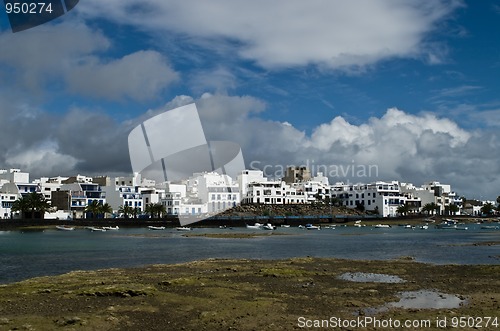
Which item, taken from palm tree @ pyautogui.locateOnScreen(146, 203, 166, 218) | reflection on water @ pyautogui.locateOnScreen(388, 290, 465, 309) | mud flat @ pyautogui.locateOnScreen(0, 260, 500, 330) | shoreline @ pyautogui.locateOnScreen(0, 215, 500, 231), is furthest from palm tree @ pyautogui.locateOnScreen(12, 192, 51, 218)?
reflection on water @ pyautogui.locateOnScreen(388, 290, 465, 309)

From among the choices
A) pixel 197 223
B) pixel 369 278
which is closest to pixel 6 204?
pixel 197 223

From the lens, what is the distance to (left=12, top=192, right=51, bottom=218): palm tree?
15488cm

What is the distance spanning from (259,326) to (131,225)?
497ft

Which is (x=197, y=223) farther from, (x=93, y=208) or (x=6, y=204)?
(x=6, y=204)

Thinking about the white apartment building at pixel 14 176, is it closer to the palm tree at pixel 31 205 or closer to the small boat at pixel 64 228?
the palm tree at pixel 31 205

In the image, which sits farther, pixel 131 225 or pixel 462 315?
pixel 131 225

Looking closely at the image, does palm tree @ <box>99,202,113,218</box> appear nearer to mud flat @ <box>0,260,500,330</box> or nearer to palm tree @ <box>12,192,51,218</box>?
palm tree @ <box>12,192,51,218</box>

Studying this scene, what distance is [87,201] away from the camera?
180m

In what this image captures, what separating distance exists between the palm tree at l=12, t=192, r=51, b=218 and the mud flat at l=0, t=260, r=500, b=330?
12909 cm

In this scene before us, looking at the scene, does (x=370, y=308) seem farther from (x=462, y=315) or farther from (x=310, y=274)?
(x=310, y=274)

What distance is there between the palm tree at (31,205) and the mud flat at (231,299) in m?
129

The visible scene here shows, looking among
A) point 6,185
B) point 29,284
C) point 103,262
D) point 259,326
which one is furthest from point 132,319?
point 6,185

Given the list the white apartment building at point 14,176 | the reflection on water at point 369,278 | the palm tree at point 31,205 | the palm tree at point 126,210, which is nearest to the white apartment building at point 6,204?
the palm tree at point 31,205

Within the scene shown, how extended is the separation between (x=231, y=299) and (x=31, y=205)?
144803 millimetres
